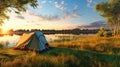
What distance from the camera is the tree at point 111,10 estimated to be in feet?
211

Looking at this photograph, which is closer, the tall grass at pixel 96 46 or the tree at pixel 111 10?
the tall grass at pixel 96 46

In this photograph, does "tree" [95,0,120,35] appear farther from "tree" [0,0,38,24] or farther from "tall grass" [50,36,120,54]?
"tree" [0,0,38,24]

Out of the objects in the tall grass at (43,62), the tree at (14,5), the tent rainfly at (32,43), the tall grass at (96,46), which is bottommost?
the tall grass at (96,46)

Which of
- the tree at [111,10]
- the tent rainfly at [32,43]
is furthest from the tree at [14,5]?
the tree at [111,10]

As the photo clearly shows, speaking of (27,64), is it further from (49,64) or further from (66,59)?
(66,59)

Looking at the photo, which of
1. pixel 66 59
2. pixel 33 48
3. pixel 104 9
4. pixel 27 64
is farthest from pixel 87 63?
pixel 104 9

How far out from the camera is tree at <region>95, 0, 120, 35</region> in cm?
6425

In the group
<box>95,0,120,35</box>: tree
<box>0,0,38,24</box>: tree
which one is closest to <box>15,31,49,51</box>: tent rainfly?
<box>0,0,38,24</box>: tree

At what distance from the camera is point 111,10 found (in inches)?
2530

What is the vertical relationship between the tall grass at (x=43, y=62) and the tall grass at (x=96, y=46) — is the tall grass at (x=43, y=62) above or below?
above

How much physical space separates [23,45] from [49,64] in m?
9.14

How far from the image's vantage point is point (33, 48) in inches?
899

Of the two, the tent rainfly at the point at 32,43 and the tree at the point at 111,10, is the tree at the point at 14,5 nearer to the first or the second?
the tent rainfly at the point at 32,43

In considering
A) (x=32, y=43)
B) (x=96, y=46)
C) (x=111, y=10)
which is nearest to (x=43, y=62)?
(x=32, y=43)
